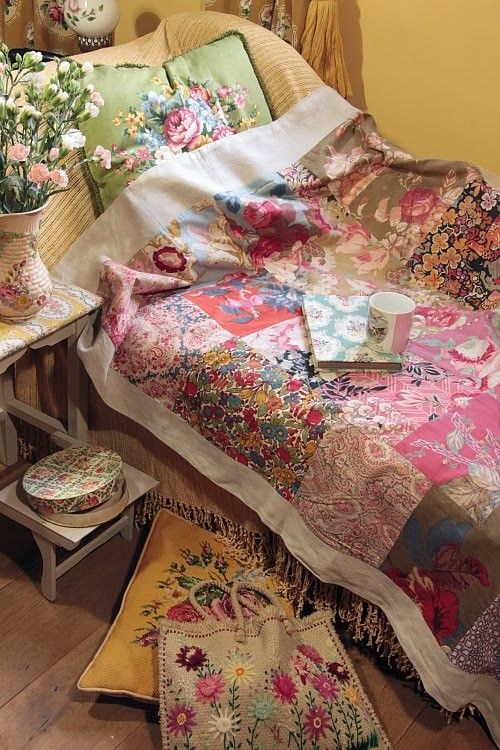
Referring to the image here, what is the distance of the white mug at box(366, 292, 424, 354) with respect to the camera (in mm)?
1757

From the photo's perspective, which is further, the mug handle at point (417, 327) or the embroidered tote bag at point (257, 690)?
the mug handle at point (417, 327)

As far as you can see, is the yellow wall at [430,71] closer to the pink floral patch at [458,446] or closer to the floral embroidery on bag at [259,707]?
the pink floral patch at [458,446]

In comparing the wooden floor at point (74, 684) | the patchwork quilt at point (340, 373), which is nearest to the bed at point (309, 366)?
the patchwork quilt at point (340, 373)

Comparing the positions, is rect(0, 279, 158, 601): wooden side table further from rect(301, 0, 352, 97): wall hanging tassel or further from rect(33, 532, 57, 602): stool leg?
rect(301, 0, 352, 97): wall hanging tassel

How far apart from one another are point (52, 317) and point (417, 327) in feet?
2.62

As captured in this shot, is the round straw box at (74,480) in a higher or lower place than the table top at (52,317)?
lower

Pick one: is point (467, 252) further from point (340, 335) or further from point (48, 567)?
point (48, 567)

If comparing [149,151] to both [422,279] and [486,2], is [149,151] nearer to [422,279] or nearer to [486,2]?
[422,279]

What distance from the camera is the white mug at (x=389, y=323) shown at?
176 cm

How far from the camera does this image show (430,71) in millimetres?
2496

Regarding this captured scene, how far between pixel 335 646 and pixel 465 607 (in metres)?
0.28

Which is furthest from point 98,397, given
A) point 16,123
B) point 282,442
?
point 16,123

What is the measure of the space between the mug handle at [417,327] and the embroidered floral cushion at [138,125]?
0.64m

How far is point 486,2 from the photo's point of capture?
235cm
